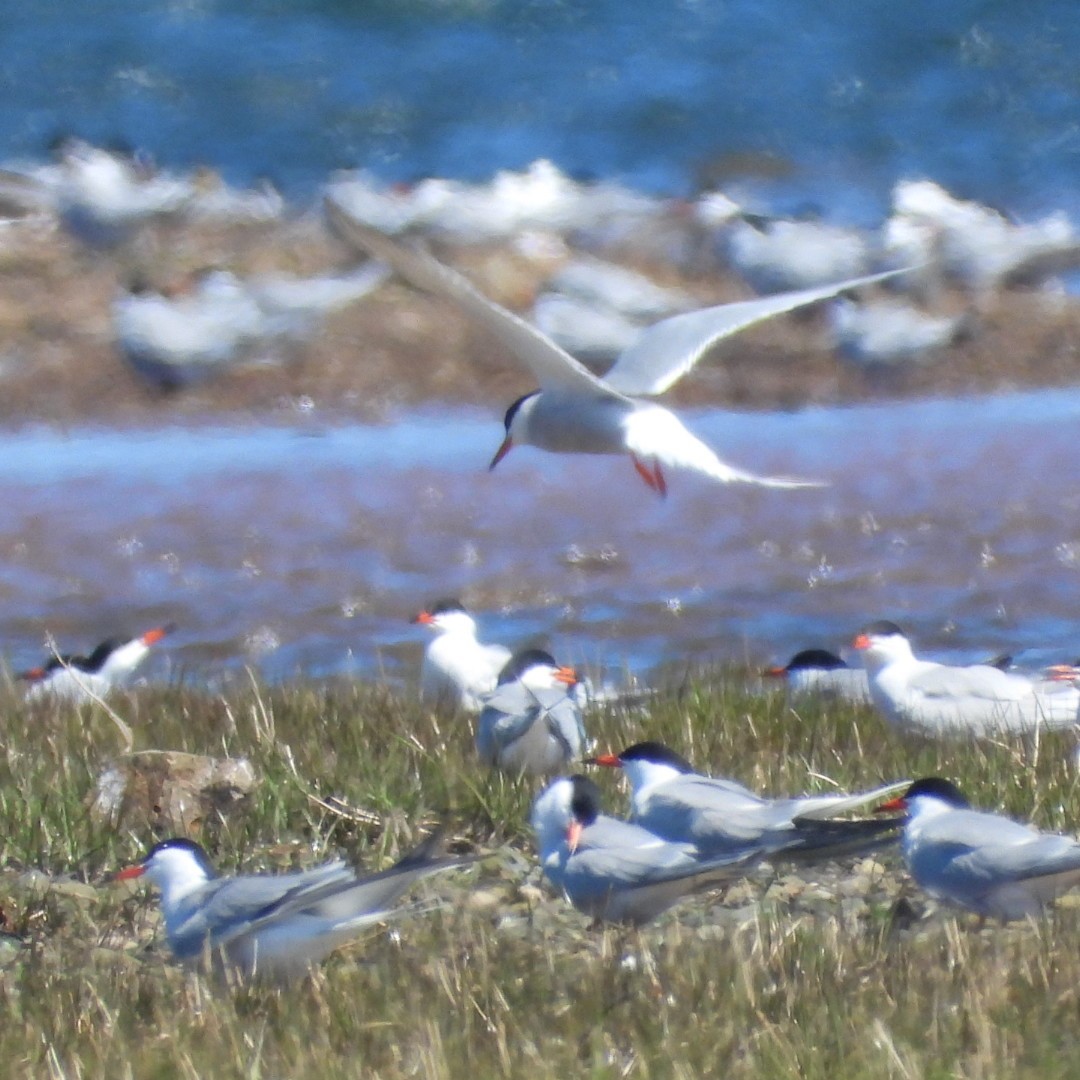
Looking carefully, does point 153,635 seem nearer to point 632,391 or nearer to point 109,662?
point 109,662

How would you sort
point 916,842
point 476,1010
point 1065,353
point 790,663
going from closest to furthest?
point 476,1010 → point 916,842 → point 790,663 → point 1065,353

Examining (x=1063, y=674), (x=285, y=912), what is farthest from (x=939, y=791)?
(x=1063, y=674)

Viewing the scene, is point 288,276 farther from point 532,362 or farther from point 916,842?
point 916,842

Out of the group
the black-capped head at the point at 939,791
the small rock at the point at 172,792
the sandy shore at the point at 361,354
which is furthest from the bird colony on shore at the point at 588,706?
the sandy shore at the point at 361,354

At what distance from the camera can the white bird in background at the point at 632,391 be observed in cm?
615

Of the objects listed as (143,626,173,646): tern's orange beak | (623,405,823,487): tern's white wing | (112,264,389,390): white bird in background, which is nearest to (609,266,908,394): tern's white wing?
(623,405,823,487): tern's white wing

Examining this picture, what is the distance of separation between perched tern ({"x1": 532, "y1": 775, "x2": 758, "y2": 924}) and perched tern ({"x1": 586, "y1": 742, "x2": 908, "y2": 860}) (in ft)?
0.32

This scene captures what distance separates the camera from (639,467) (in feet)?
22.1

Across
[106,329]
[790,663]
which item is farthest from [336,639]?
[106,329]

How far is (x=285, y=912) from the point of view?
380cm

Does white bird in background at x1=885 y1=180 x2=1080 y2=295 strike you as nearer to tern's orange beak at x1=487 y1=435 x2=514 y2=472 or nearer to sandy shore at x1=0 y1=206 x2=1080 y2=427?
sandy shore at x1=0 y1=206 x2=1080 y2=427

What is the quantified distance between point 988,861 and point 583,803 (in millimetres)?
814

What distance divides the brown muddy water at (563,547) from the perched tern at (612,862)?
10.7ft

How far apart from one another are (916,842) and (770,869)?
2.00ft
